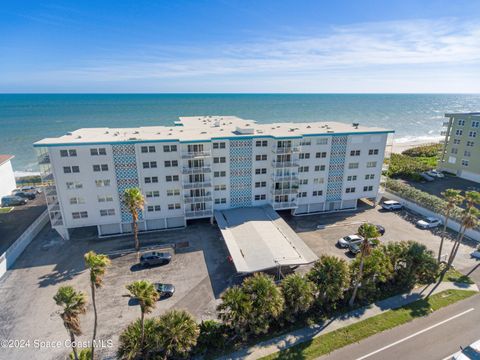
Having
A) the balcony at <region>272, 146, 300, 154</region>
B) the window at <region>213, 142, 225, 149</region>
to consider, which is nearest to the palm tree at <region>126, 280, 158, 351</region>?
the window at <region>213, 142, 225, 149</region>

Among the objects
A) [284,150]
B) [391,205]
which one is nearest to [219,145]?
[284,150]

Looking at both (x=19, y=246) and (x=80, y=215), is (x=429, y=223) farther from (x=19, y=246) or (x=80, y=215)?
(x=19, y=246)

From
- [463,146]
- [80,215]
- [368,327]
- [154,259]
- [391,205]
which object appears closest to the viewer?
[368,327]

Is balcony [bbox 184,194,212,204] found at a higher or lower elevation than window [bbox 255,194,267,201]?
higher

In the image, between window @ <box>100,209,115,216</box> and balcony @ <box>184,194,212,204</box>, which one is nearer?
window @ <box>100,209,115,216</box>

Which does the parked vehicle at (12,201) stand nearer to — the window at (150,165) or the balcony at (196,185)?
the window at (150,165)

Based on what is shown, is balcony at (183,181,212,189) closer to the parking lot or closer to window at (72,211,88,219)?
the parking lot
